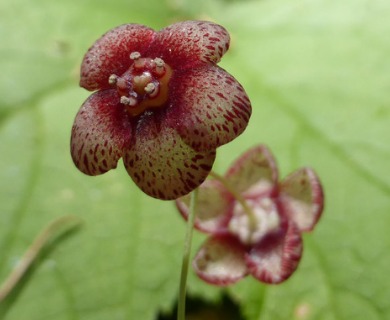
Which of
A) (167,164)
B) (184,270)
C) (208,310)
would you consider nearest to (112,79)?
(167,164)

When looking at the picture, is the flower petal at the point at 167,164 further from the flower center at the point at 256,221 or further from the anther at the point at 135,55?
the flower center at the point at 256,221

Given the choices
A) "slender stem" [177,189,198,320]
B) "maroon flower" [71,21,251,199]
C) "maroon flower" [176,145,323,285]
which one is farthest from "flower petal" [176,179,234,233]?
"maroon flower" [71,21,251,199]

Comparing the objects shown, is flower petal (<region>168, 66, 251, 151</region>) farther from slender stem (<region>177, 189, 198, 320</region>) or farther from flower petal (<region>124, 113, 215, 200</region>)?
slender stem (<region>177, 189, 198, 320</region>)

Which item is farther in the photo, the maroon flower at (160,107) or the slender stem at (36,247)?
the slender stem at (36,247)

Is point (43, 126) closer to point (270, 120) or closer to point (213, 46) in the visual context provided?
point (270, 120)

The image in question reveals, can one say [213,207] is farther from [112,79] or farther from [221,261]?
[112,79]

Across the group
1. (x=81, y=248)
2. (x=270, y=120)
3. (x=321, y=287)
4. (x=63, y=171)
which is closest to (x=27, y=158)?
(x=63, y=171)

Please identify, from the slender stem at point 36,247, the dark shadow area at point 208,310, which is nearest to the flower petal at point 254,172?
the dark shadow area at point 208,310
